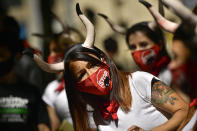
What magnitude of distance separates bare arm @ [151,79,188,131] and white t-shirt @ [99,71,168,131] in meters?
0.04

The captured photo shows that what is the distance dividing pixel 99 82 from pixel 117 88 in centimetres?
14

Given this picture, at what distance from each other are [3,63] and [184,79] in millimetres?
1797

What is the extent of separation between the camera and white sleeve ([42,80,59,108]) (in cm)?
403

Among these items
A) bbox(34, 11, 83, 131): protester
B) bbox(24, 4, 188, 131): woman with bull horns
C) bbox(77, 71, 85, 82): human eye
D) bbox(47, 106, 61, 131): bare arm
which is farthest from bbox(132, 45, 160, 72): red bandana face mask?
bbox(47, 106, 61, 131): bare arm

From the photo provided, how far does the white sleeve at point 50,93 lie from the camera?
403 cm

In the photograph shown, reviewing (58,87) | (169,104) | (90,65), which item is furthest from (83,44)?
(58,87)

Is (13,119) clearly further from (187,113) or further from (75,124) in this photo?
(187,113)

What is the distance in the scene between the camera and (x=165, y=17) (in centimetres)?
246

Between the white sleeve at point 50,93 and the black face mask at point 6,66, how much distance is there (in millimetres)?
736

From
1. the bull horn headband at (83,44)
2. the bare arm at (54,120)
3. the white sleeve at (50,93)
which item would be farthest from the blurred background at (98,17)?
the bare arm at (54,120)

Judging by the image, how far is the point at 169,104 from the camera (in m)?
2.33

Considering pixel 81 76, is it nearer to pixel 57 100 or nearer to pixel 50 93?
pixel 57 100

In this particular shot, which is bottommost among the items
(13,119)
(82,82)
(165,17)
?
(13,119)

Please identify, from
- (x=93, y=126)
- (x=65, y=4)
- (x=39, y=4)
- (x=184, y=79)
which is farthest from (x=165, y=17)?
(x=39, y=4)
